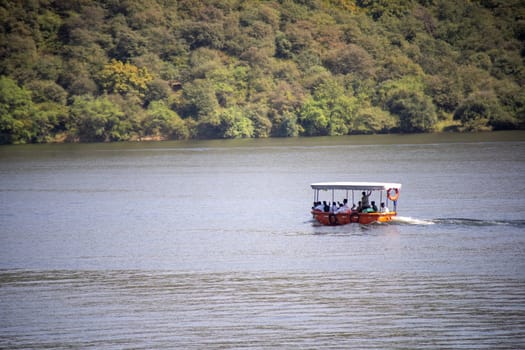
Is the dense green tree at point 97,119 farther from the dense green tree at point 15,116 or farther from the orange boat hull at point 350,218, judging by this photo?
the orange boat hull at point 350,218

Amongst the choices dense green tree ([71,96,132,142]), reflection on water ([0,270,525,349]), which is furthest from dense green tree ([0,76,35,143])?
reflection on water ([0,270,525,349])

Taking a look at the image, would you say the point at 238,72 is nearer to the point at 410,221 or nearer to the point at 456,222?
the point at 410,221

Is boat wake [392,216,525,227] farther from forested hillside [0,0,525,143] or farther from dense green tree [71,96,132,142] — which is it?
dense green tree [71,96,132,142]

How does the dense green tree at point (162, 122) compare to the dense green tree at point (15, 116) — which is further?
the dense green tree at point (162, 122)

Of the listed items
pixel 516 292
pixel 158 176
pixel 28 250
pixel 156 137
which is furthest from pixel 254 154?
pixel 516 292

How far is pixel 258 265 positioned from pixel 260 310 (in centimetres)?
708

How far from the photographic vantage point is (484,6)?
163 meters

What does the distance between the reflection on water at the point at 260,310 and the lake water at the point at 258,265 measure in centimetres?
7

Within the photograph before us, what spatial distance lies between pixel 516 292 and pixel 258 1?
130686 millimetres

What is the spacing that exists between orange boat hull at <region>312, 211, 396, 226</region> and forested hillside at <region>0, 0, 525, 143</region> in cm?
8365

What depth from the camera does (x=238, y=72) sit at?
138125 millimetres

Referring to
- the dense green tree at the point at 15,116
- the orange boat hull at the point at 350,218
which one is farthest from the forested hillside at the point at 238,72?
the orange boat hull at the point at 350,218

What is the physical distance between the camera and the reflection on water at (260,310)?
1027 inches

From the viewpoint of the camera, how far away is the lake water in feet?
88.3
